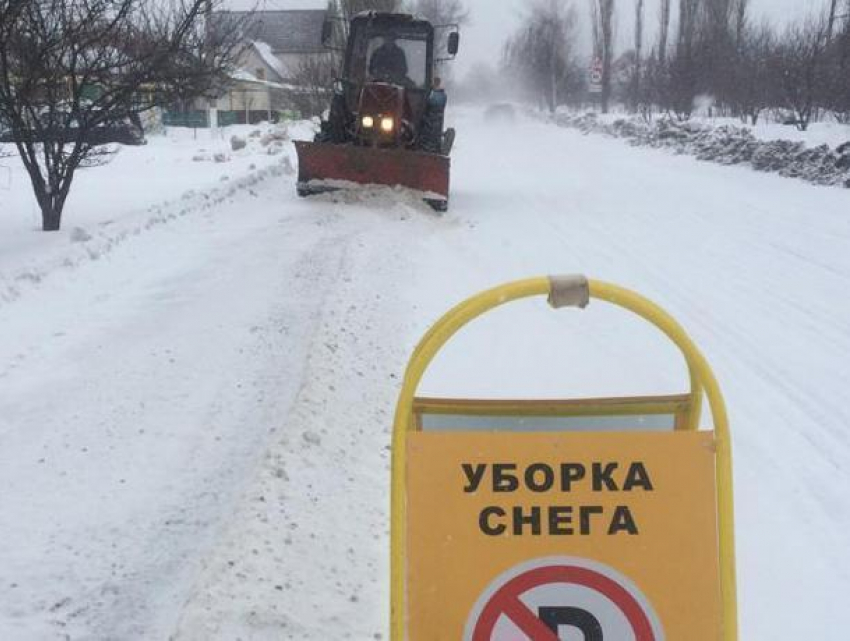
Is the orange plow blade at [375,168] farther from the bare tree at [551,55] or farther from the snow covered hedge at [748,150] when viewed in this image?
the bare tree at [551,55]

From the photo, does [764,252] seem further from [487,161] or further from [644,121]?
[644,121]

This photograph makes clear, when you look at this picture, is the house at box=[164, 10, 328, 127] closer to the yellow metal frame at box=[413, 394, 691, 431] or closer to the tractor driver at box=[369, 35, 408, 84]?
the tractor driver at box=[369, 35, 408, 84]

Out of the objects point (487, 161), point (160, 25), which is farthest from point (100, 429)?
point (487, 161)

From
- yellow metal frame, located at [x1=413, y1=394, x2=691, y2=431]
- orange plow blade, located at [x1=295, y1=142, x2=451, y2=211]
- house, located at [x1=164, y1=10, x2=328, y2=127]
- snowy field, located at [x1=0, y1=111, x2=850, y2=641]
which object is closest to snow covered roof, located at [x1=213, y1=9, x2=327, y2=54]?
house, located at [x1=164, y1=10, x2=328, y2=127]

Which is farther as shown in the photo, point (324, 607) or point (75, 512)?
point (75, 512)

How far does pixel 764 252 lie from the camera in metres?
9.68

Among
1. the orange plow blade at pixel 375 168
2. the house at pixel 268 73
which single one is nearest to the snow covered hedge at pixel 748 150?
the orange plow blade at pixel 375 168

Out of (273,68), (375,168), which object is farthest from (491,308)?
(273,68)

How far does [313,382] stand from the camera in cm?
512

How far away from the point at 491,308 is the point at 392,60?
12717mm

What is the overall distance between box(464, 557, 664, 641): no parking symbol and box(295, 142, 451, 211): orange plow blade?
10.6m

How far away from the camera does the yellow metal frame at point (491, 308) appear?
83.0 inches

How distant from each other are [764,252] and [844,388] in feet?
14.8

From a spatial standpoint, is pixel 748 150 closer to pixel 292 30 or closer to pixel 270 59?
pixel 270 59
